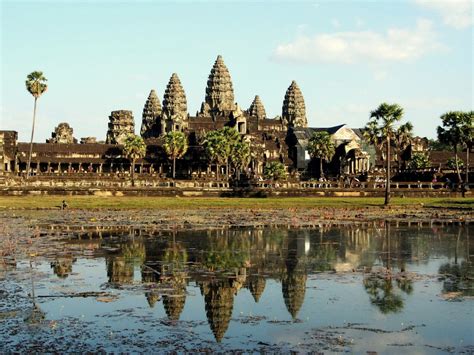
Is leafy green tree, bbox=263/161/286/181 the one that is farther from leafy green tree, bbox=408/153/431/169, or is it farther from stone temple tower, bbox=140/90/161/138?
stone temple tower, bbox=140/90/161/138

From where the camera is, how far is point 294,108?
18600 centimetres

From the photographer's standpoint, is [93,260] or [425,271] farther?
[93,260]

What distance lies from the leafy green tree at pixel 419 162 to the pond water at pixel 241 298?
102m

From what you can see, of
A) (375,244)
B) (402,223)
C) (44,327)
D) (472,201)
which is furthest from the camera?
(472,201)

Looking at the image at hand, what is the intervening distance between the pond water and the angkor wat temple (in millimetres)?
89534

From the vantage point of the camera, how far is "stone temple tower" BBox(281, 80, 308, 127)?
18462 cm

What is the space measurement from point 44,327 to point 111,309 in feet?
7.49

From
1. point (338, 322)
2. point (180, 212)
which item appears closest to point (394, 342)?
point (338, 322)

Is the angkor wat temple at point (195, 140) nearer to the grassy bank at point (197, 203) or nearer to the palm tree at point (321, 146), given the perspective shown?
the palm tree at point (321, 146)

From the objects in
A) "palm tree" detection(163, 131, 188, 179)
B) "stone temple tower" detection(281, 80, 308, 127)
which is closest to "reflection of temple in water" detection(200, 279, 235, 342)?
"palm tree" detection(163, 131, 188, 179)

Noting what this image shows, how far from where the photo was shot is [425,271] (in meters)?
24.8

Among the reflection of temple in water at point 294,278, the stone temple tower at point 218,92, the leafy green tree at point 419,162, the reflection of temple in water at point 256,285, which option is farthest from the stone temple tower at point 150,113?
the reflection of temple in water at point 256,285

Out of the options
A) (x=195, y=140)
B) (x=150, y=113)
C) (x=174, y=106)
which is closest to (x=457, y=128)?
(x=195, y=140)

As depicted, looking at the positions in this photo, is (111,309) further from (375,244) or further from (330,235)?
(330,235)
